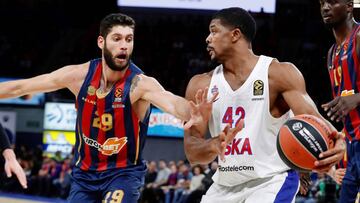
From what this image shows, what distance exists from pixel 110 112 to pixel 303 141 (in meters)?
1.71

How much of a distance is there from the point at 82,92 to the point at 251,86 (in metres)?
1.44

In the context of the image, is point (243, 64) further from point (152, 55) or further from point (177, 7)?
point (152, 55)

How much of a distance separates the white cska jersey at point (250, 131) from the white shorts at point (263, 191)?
0.14ft

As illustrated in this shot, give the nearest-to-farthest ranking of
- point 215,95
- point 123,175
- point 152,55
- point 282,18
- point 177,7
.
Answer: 1. point 215,95
2. point 123,175
3. point 177,7
4. point 282,18
5. point 152,55

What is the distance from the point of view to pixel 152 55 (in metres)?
19.7

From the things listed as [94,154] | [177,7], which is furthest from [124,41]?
[177,7]

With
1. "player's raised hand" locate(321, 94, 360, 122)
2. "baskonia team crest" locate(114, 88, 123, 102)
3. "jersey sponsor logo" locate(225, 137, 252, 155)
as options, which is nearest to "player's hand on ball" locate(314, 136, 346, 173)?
"player's raised hand" locate(321, 94, 360, 122)

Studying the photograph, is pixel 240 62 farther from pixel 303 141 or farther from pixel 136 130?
pixel 136 130

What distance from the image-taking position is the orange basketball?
376cm

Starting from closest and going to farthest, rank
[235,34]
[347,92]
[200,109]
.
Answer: [200,109], [235,34], [347,92]

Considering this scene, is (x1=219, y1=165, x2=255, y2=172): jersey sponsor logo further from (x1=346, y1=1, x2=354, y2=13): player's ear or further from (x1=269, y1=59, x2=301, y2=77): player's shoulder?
(x1=346, y1=1, x2=354, y2=13): player's ear

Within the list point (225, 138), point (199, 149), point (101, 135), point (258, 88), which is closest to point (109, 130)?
point (101, 135)

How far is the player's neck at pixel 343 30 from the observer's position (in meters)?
5.07

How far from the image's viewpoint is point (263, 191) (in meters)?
4.17
